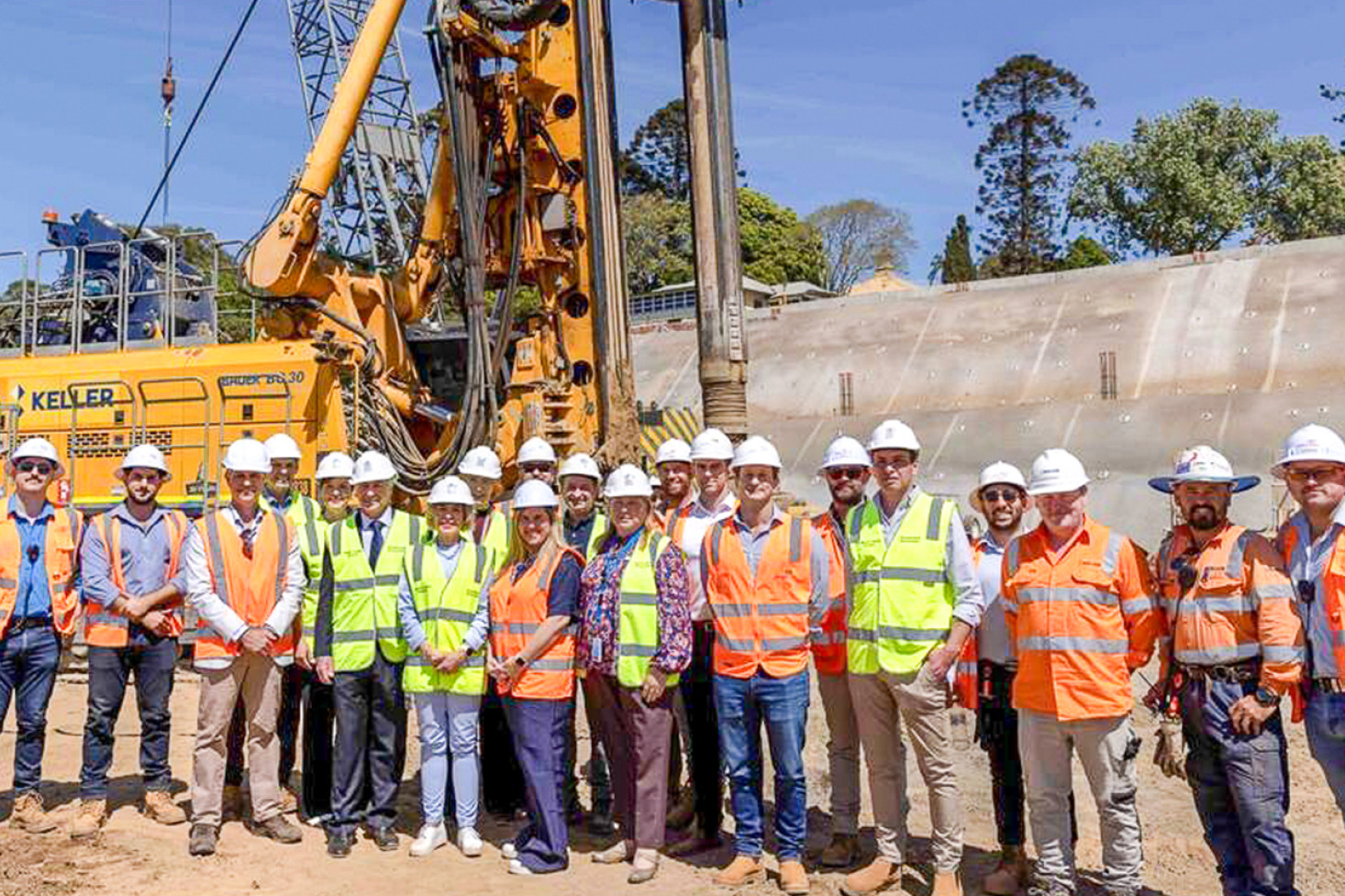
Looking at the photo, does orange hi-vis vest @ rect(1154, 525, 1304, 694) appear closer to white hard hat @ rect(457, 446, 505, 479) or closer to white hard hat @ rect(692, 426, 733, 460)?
white hard hat @ rect(692, 426, 733, 460)

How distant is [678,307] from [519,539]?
130 feet

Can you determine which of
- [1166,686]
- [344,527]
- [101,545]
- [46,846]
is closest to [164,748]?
[46,846]

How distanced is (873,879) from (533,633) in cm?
198

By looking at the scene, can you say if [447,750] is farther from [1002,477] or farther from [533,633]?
[1002,477]

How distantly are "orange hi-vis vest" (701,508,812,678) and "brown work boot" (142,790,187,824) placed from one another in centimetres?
325

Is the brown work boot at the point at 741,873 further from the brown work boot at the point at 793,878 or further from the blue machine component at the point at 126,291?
the blue machine component at the point at 126,291

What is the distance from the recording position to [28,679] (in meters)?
6.42

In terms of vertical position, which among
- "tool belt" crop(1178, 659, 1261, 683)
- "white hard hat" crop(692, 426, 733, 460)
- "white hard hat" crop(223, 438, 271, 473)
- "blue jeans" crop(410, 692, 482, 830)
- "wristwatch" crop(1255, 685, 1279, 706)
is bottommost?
"blue jeans" crop(410, 692, 482, 830)

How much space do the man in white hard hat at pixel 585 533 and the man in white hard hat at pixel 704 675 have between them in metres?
0.43

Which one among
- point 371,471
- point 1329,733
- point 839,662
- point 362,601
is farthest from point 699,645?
point 1329,733

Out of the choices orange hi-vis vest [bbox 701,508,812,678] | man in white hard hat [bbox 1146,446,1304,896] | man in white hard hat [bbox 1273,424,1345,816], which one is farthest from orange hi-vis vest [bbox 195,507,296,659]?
man in white hard hat [bbox 1273,424,1345,816]

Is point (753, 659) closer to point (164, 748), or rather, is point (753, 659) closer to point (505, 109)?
point (164, 748)

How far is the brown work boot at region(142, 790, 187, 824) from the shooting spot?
651 cm

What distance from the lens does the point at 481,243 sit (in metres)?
10.5
